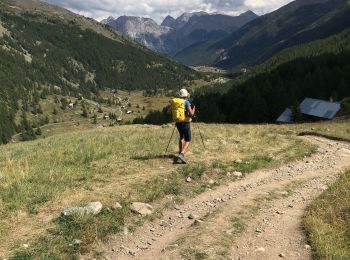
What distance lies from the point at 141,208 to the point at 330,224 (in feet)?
19.5

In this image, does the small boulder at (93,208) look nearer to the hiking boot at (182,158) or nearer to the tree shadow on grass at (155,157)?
the hiking boot at (182,158)

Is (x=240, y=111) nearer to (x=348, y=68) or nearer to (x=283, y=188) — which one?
(x=348, y=68)

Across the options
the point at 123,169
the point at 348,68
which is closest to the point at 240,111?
the point at 348,68

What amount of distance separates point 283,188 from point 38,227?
30.6ft

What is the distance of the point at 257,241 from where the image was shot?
37.2ft

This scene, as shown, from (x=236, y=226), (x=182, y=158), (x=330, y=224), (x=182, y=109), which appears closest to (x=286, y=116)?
(x=182, y=109)

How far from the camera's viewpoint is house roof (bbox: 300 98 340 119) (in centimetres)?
10181

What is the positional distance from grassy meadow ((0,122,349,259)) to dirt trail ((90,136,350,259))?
0.72 metres

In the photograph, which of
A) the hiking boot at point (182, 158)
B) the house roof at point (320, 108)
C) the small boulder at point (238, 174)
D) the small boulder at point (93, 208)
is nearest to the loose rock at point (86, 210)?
the small boulder at point (93, 208)

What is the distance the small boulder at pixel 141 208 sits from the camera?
13570 millimetres

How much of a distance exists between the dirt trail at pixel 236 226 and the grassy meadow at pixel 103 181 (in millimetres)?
717

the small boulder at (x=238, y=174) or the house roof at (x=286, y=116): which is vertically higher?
the small boulder at (x=238, y=174)

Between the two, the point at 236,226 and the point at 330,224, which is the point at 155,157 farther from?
the point at 330,224

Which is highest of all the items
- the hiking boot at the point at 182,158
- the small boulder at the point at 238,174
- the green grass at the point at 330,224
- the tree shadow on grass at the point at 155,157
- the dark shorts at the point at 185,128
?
the dark shorts at the point at 185,128
